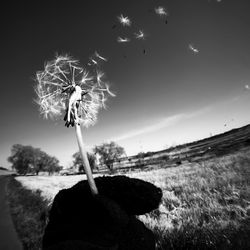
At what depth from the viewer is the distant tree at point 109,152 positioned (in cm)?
8706

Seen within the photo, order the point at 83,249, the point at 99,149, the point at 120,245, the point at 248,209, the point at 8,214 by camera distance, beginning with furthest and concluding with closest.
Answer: the point at 99,149, the point at 8,214, the point at 248,209, the point at 120,245, the point at 83,249

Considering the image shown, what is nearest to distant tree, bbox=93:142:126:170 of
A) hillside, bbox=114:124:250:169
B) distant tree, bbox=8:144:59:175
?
hillside, bbox=114:124:250:169

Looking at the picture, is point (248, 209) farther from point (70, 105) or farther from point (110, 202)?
point (70, 105)

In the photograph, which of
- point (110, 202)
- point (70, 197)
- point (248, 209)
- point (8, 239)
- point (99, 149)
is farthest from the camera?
point (99, 149)

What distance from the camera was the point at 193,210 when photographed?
7531 mm

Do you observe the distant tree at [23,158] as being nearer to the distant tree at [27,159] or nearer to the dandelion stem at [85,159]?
the distant tree at [27,159]

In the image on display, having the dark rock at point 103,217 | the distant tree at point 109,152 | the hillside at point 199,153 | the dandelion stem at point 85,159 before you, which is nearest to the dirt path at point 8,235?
the dark rock at point 103,217

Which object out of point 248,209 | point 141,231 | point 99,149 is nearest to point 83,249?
point 141,231

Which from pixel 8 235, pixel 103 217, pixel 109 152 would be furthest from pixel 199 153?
pixel 103 217

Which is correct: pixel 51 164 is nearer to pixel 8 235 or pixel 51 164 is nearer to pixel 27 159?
pixel 27 159

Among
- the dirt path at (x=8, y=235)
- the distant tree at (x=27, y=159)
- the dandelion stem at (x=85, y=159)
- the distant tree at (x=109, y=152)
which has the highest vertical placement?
the distant tree at (x=27, y=159)

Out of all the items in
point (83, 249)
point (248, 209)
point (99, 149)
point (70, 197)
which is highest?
point (99, 149)

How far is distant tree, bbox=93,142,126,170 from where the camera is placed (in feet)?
286

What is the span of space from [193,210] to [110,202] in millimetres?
4109
